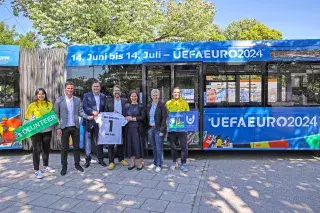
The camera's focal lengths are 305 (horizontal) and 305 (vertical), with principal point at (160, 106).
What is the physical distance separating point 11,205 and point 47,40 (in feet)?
46.6

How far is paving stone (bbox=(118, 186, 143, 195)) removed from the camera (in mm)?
5266

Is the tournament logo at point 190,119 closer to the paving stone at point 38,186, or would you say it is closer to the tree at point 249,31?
the paving stone at point 38,186

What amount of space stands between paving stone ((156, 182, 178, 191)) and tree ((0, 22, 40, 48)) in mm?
27035

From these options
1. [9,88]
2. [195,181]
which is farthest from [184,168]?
[9,88]

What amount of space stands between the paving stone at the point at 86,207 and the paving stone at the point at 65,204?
0.08 meters

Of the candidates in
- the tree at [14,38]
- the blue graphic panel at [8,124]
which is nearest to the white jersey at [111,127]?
the blue graphic panel at [8,124]

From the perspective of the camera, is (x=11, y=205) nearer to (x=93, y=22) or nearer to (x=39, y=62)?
(x=39, y=62)

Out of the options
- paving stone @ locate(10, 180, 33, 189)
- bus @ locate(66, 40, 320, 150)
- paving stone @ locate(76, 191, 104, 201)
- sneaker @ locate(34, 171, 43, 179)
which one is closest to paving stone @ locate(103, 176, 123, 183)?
paving stone @ locate(76, 191, 104, 201)

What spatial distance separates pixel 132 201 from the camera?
4.89 metres

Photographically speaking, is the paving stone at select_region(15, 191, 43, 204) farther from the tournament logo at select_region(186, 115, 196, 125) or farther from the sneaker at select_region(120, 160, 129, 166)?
the tournament logo at select_region(186, 115, 196, 125)

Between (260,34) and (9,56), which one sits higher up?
(260,34)

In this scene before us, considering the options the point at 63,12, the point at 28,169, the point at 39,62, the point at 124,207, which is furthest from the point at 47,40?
the point at 124,207

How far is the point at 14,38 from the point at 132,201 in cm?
3350

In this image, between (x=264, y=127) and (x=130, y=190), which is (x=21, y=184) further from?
(x=264, y=127)
